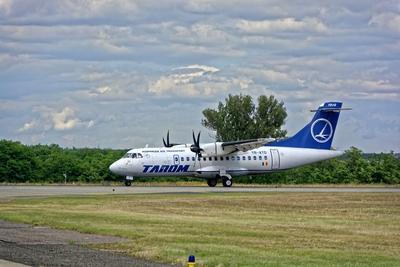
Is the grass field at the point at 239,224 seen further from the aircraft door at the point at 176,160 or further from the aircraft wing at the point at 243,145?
the aircraft door at the point at 176,160

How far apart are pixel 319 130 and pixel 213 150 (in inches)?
319

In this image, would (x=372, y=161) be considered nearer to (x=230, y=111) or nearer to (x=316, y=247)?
(x=230, y=111)

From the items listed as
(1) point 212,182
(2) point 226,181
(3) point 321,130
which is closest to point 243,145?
(2) point 226,181

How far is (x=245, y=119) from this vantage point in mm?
102312

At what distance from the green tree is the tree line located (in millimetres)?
16998

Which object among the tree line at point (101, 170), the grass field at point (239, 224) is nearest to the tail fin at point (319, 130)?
the tree line at point (101, 170)

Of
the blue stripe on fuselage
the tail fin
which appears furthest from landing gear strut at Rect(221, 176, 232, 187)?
the tail fin

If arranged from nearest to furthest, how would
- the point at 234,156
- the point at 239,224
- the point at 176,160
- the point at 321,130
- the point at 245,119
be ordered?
the point at 239,224
the point at 176,160
the point at 234,156
the point at 321,130
the point at 245,119

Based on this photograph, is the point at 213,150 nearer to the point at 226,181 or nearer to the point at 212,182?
the point at 226,181

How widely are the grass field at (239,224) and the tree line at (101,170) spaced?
1247 inches

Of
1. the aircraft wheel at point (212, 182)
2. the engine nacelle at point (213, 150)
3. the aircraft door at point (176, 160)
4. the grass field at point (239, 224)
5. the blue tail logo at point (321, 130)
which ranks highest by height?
the blue tail logo at point (321, 130)

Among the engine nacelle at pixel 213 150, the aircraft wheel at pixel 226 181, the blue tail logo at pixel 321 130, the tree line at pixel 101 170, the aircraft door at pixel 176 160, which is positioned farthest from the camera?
the tree line at pixel 101 170

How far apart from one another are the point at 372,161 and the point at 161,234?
60.0 m

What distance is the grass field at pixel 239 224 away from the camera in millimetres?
20950
